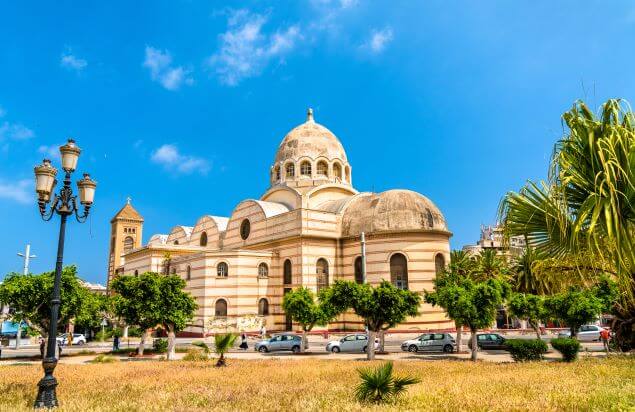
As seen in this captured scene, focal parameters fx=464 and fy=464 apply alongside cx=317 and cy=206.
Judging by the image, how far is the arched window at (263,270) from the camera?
40312 millimetres

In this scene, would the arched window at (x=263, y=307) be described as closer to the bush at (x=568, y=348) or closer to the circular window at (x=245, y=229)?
the circular window at (x=245, y=229)

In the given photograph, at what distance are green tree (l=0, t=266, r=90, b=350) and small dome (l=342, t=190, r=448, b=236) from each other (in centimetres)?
2155

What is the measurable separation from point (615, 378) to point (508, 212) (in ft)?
18.3

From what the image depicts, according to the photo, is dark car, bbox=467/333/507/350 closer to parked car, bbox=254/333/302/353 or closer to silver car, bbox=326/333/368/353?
silver car, bbox=326/333/368/353

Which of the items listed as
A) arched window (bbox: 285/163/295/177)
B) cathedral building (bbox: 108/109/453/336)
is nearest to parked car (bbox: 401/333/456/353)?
cathedral building (bbox: 108/109/453/336)

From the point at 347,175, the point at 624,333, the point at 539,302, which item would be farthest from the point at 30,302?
the point at 347,175

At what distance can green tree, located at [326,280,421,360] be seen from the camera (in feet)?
75.0

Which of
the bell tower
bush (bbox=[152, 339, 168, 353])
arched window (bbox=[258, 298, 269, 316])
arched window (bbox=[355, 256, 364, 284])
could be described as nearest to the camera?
bush (bbox=[152, 339, 168, 353])

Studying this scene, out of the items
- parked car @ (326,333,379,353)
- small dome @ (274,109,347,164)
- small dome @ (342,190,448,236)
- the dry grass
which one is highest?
small dome @ (274,109,347,164)

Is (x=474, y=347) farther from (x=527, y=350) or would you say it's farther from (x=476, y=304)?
(x=527, y=350)

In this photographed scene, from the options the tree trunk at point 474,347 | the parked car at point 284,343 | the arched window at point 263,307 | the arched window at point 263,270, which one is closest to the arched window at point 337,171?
the arched window at point 263,270

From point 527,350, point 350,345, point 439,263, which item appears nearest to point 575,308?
point 527,350

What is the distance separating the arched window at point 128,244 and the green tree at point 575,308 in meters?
Answer: 58.5

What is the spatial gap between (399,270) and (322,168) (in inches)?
577
